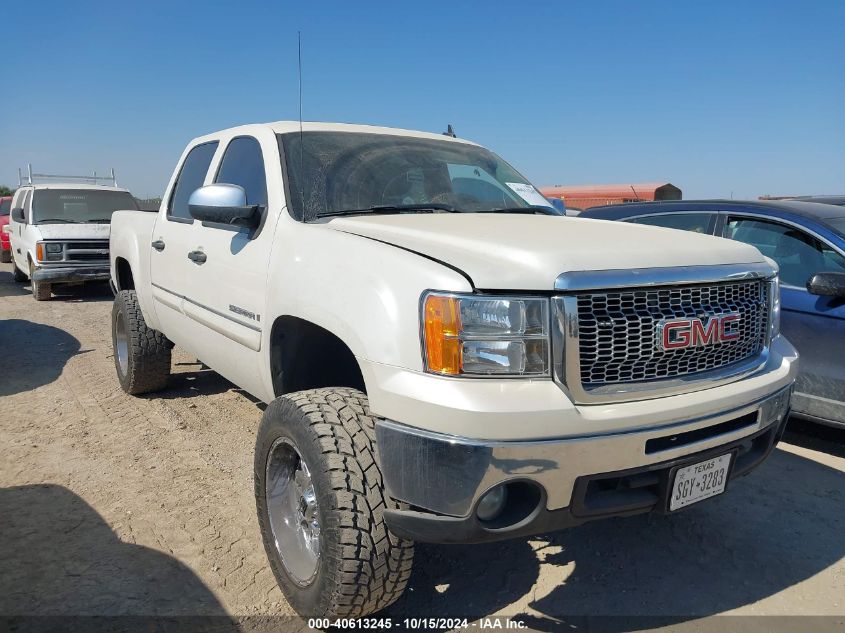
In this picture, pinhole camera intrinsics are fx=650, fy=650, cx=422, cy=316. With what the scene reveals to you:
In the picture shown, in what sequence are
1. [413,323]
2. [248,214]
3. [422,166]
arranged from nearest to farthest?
[413,323] → [248,214] → [422,166]

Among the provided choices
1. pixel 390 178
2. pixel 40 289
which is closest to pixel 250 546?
pixel 390 178

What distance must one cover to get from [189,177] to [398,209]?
197 cm

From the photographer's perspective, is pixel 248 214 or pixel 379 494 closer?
pixel 379 494

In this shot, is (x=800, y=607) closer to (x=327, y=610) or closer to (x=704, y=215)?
(x=327, y=610)

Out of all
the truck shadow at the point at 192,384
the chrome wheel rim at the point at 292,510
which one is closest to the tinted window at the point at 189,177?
the truck shadow at the point at 192,384

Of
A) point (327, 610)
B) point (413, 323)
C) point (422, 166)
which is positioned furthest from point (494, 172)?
point (327, 610)

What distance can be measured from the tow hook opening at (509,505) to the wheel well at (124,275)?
4.36m

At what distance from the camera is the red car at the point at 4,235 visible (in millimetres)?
15492

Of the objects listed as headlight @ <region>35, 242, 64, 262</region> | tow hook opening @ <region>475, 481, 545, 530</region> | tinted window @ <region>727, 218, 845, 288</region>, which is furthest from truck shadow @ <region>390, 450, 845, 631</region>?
headlight @ <region>35, 242, 64, 262</region>

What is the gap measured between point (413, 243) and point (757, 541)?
227cm

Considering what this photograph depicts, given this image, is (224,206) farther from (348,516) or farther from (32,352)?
(32,352)

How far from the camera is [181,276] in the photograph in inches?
154

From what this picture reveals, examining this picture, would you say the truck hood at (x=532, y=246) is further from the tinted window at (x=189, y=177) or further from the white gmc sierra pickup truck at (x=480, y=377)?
the tinted window at (x=189, y=177)

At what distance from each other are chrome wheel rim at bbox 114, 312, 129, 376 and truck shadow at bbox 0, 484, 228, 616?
2007 mm
